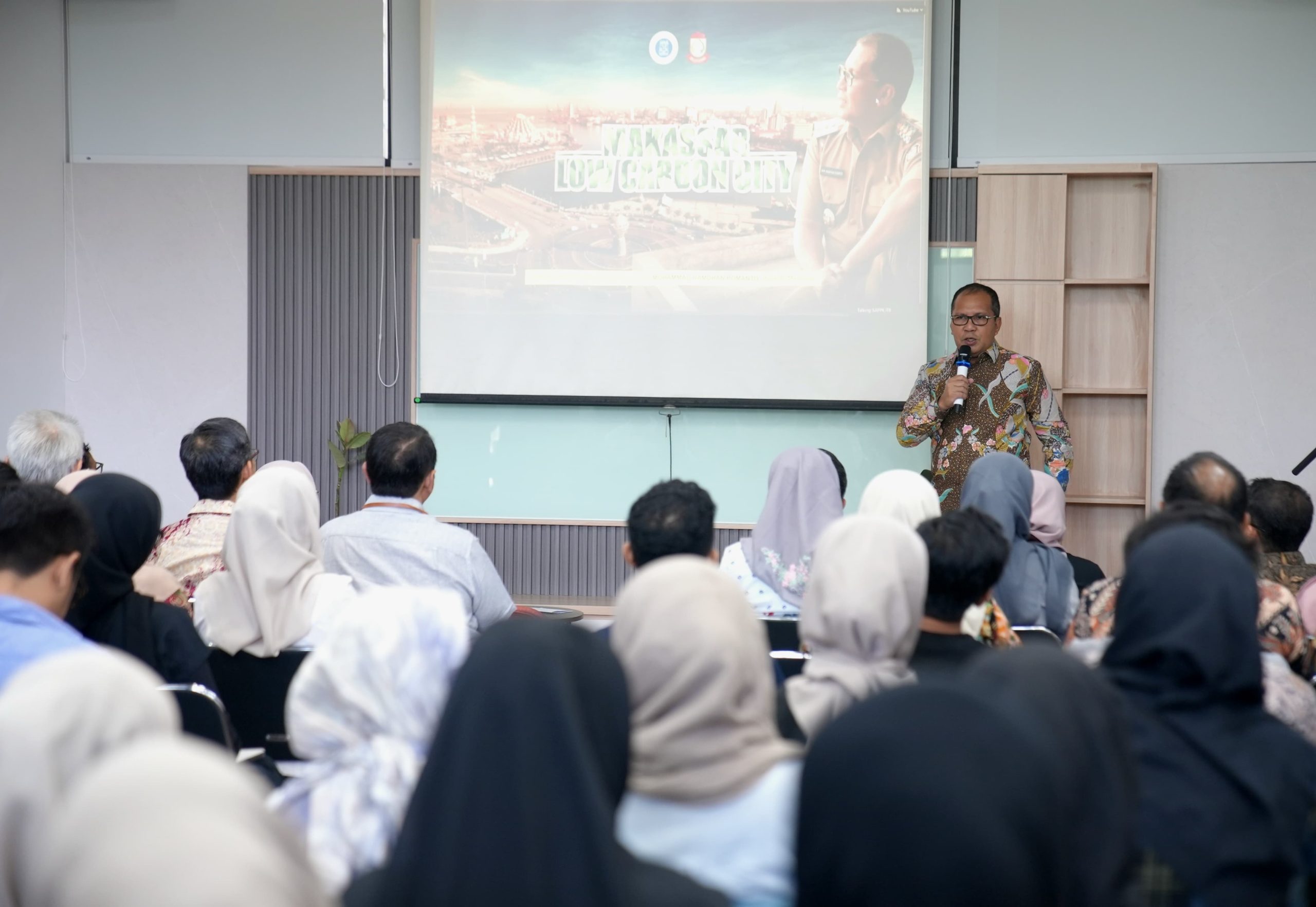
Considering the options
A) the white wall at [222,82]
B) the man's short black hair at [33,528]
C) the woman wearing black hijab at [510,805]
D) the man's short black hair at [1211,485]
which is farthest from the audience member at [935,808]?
the white wall at [222,82]

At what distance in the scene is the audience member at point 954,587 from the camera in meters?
2.04

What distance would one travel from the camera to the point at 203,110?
19.0 ft

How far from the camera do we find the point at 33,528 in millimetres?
1971

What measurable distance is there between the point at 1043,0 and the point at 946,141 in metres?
0.81

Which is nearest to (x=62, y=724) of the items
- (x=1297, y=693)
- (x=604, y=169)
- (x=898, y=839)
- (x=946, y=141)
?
(x=898, y=839)

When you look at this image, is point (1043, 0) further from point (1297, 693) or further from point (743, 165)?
point (1297, 693)

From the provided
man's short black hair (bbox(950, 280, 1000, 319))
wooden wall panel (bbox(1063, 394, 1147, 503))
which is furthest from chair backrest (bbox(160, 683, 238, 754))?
wooden wall panel (bbox(1063, 394, 1147, 503))

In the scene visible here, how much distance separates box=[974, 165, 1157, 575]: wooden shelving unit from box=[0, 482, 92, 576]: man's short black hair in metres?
4.37

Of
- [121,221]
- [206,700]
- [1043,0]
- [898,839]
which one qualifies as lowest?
[206,700]

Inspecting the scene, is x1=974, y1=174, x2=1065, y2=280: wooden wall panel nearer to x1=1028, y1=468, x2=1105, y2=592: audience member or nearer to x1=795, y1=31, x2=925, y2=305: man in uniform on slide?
x1=795, y1=31, x2=925, y2=305: man in uniform on slide

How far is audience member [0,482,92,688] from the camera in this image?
6.07 ft

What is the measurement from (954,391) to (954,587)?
2.99 m

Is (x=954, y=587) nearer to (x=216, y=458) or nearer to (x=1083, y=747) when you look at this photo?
(x=1083, y=747)

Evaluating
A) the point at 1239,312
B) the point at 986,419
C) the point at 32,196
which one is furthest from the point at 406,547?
the point at 1239,312
